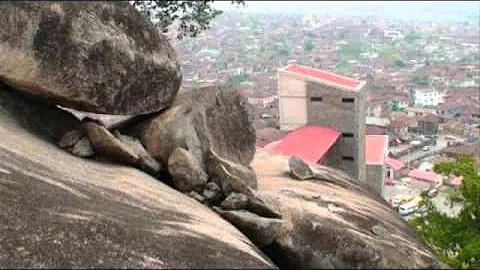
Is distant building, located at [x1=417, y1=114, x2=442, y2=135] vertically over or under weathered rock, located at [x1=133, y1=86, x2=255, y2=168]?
under

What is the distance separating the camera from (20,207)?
700 centimetres

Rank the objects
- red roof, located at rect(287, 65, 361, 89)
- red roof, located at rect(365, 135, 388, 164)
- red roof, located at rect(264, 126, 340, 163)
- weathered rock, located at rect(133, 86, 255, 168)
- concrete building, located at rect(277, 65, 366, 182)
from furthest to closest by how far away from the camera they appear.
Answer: red roof, located at rect(365, 135, 388, 164) → red roof, located at rect(287, 65, 361, 89) → concrete building, located at rect(277, 65, 366, 182) → red roof, located at rect(264, 126, 340, 163) → weathered rock, located at rect(133, 86, 255, 168)

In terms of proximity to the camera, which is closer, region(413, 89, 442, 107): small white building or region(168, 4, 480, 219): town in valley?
region(168, 4, 480, 219): town in valley

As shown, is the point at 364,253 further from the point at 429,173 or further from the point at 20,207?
the point at 429,173

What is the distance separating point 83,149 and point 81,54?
130cm

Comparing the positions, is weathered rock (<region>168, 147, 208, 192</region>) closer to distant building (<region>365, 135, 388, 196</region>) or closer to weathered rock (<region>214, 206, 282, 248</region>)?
weathered rock (<region>214, 206, 282, 248</region>)

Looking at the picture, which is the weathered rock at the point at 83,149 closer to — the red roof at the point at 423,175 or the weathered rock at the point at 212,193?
the weathered rock at the point at 212,193

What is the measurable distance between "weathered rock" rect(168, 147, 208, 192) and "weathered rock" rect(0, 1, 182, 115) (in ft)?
3.89

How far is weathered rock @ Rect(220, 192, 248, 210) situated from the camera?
342 inches

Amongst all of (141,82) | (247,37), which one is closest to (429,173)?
(141,82)

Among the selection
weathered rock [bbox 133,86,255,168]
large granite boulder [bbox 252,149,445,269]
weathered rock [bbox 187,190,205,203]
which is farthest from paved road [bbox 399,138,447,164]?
weathered rock [bbox 187,190,205,203]

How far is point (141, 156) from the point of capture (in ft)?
31.1

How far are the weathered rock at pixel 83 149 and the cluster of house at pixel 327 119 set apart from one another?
500 inches

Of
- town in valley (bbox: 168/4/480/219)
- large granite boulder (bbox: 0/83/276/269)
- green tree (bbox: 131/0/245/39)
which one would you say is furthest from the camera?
town in valley (bbox: 168/4/480/219)
